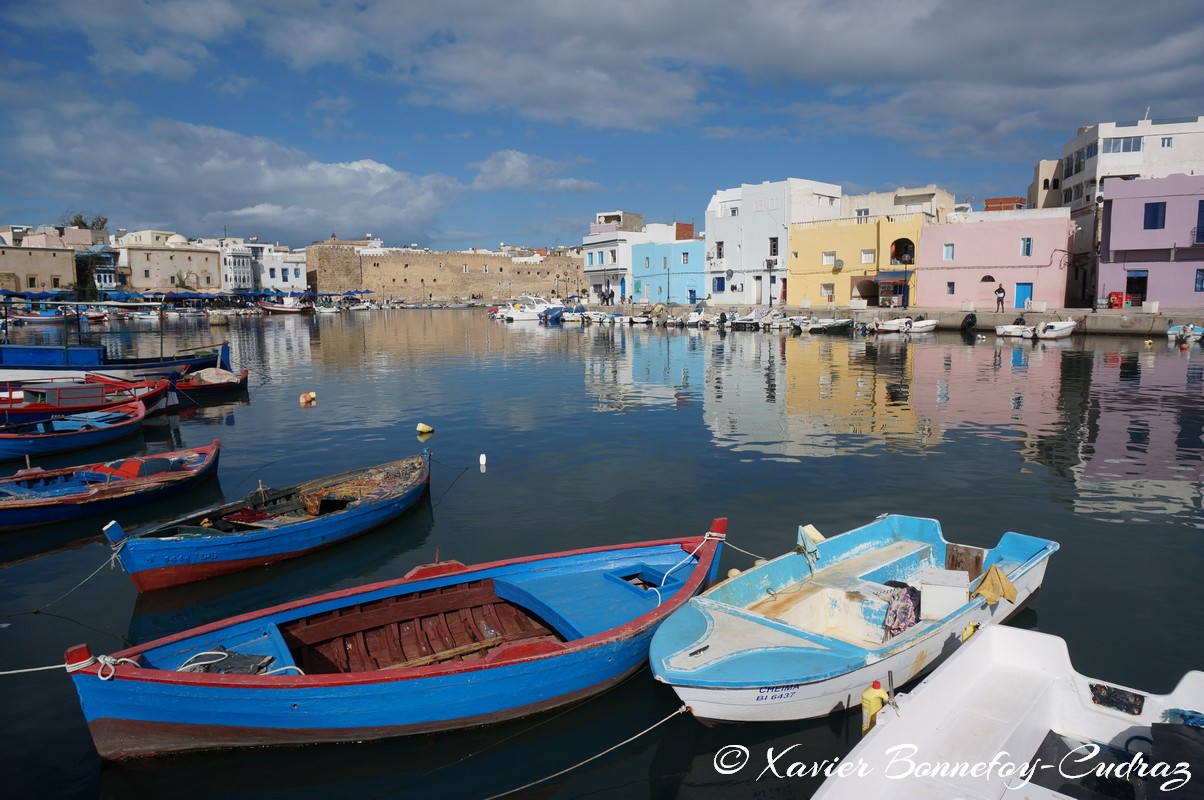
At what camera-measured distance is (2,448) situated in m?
14.3

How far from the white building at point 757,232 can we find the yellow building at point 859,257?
1328 mm

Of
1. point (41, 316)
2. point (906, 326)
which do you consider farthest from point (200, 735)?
point (41, 316)

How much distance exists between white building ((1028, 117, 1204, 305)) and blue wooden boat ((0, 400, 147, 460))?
4537 centimetres

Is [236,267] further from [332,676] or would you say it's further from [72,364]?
[332,676]

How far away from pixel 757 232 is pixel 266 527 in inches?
1899

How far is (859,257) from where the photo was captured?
47.7 metres

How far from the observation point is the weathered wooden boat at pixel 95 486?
34.6 ft

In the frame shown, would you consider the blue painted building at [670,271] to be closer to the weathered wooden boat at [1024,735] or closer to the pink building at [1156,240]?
the pink building at [1156,240]

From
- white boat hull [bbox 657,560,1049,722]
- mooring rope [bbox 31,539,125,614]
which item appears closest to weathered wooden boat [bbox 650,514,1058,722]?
white boat hull [bbox 657,560,1049,722]

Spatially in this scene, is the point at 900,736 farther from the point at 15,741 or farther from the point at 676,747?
the point at 15,741

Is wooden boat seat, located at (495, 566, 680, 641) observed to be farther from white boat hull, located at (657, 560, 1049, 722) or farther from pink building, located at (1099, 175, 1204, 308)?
pink building, located at (1099, 175, 1204, 308)

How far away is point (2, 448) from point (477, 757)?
13.8 m

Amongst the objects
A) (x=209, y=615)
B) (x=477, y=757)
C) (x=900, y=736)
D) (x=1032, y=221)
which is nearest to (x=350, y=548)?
(x=209, y=615)

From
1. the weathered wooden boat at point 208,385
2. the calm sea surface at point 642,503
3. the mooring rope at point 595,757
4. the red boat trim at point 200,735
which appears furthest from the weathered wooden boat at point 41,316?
the mooring rope at point 595,757
